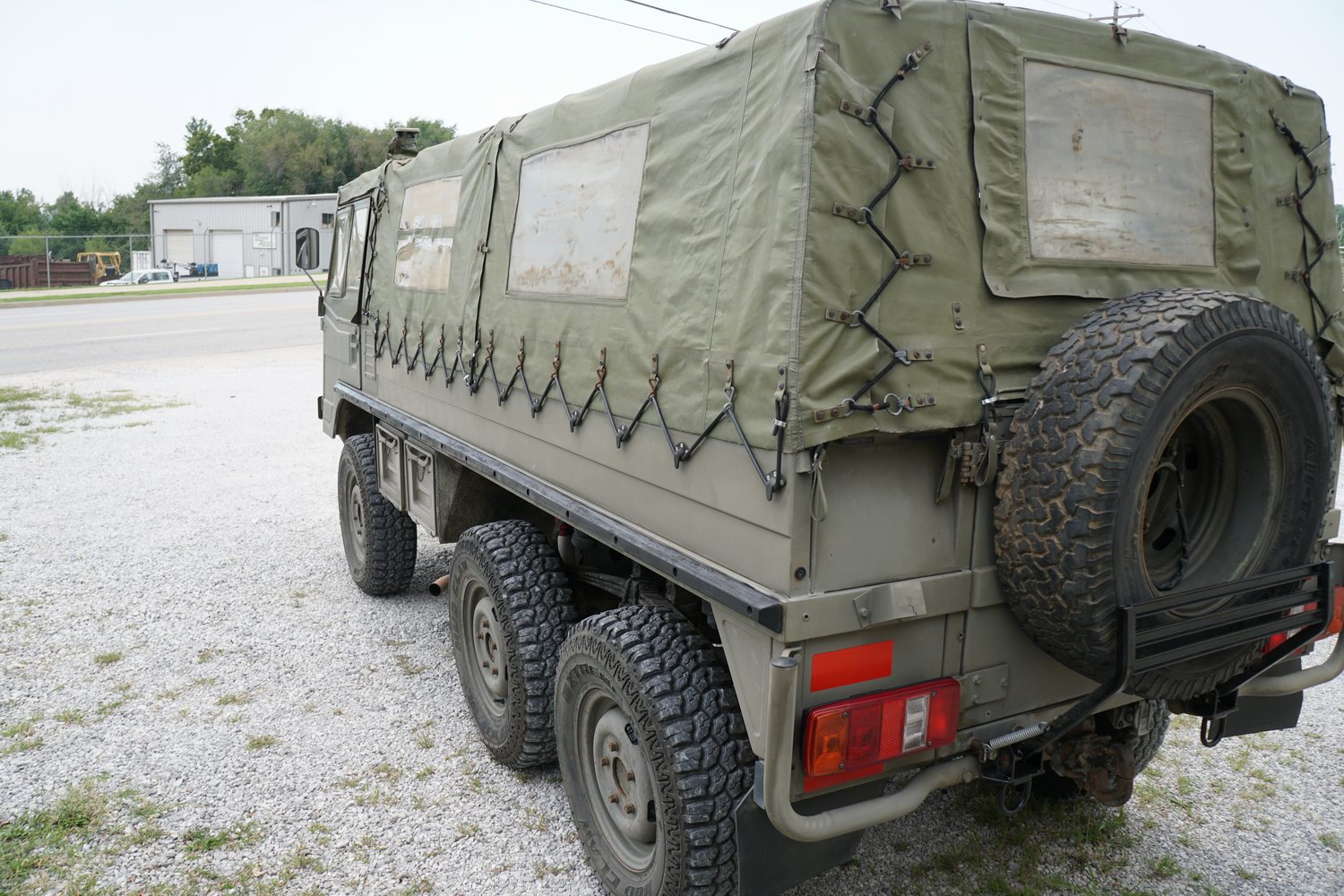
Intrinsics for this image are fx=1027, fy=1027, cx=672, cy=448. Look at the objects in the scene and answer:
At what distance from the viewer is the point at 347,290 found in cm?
657

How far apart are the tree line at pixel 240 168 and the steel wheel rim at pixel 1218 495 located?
6498 centimetres

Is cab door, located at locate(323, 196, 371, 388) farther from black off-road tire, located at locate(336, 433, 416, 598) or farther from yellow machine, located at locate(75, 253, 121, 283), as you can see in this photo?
yellow machine, located at locate(75, 253, 121, 283)

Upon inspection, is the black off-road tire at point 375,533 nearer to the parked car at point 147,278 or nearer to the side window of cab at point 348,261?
the side window of cab at point 348,261

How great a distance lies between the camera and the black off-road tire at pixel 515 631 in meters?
3.92

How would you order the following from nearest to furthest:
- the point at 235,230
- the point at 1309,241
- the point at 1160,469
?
the point at 1160,469, the point at 1309,241, the point at 235,230

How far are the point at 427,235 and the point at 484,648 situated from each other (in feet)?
7.00

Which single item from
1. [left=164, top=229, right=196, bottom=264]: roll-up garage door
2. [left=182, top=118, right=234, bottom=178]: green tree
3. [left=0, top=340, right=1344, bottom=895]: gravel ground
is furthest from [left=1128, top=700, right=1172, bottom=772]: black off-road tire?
[left=182, top=118, right=234, bottom=178]: green tree

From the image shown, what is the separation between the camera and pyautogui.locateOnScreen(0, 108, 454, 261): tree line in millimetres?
64938

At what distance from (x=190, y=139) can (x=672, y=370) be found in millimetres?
87293

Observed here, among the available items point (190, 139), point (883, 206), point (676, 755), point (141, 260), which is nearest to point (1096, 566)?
point (883, 206)

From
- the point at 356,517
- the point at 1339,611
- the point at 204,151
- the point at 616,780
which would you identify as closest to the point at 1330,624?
the point at 1339,611

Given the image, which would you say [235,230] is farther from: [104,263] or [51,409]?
[51,409]

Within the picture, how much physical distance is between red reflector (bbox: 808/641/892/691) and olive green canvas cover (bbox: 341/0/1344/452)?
57 centimetres

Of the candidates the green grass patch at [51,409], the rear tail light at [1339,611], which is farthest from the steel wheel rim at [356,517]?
the green grass patch at [51,409]
